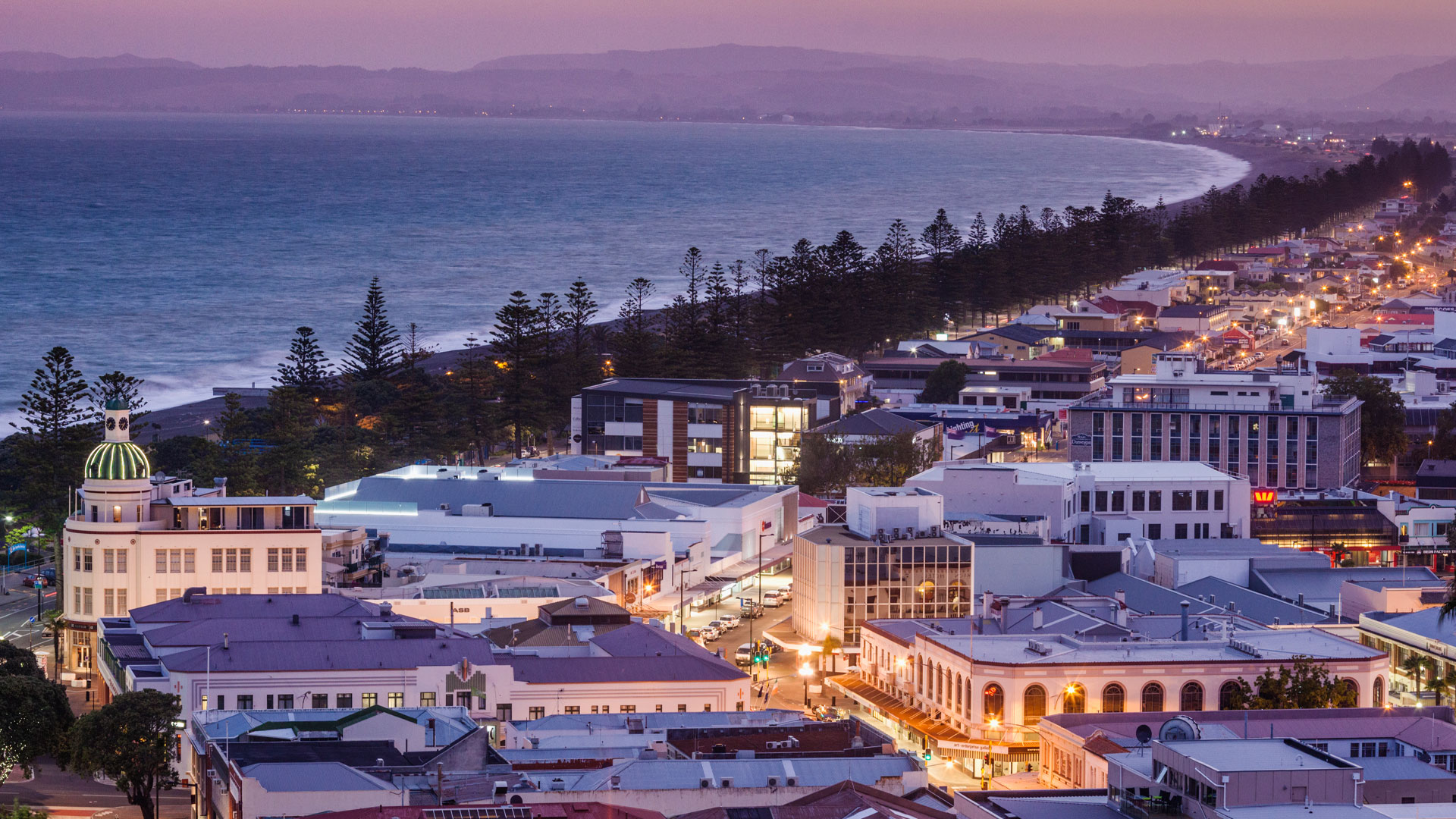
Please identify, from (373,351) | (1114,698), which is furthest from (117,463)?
(373,351)

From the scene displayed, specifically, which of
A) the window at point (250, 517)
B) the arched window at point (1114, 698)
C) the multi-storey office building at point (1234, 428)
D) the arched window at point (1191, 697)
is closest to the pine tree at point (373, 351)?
the multi-storey office building at point (1234, 428)

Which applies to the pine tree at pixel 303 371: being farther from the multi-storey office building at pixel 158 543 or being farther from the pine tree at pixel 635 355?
the multi-storey office building at pixel 158 543

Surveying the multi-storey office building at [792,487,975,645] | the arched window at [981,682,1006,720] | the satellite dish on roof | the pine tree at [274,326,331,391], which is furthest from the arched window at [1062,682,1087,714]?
the pine tree at [274,326,331,391]

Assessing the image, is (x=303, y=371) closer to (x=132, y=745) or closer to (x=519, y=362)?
(x=519, y=362)

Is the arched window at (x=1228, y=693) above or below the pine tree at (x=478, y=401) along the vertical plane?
below

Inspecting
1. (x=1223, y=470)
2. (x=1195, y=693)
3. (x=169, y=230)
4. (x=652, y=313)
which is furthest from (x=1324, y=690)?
(x=169, y=230)

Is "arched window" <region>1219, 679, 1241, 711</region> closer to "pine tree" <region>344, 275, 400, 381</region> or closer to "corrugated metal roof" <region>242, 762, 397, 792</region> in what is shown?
"corrugated metal roof" <region>242, 762, 397, 792</region>

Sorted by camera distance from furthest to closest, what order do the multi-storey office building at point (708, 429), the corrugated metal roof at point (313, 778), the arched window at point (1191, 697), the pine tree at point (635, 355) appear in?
the pine tree at point (635, 355)
the multi-storey office building at point (708, 429)
the arched window at point (1191, 697)
the corrugated metal roof at point (313, 778)
